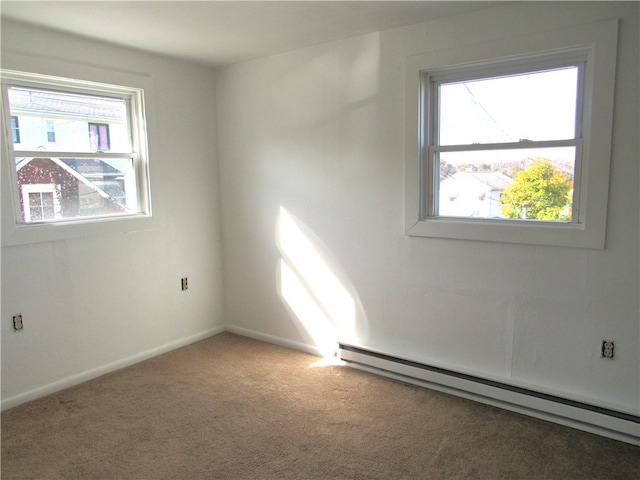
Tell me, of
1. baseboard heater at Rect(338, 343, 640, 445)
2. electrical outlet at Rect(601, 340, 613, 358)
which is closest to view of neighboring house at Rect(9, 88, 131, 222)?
baseboard heater at Rect(338, 343, 640, 445)

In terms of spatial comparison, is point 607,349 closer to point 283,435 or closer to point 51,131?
point 283,435

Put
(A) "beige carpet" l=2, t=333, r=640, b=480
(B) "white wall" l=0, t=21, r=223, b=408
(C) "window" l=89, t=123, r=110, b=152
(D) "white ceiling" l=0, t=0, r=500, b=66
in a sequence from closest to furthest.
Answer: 1. (A) "beige carpet" l=2, t=333, r=640, b=480
2. (D) "white ceiling" l=0, t=0, r=500, b=66
3. (B) "white wall" l=0, t=21, r=223, b=408
4. (C) "window" l=89, t=123, r=110, b=152

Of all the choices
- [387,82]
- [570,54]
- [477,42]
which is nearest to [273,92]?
[387,82]

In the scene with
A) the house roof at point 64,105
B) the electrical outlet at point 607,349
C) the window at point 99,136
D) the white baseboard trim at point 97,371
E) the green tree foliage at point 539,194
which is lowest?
the white baseboard trim at point 97,371

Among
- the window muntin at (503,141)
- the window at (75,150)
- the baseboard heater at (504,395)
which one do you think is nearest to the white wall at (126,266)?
the window at (75,150)

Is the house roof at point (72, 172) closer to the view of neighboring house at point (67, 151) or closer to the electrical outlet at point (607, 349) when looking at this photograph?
the view of neighboring house at point (67, 151)

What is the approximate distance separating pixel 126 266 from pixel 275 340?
1391 millimetres

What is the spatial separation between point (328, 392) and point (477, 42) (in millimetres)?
2432

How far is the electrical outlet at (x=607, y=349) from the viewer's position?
2606 mm

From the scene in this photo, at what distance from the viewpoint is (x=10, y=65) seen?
9.60 ft

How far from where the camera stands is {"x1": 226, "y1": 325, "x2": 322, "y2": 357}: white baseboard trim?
3895 mm

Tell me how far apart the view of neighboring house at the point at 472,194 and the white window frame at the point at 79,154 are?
2327 mm

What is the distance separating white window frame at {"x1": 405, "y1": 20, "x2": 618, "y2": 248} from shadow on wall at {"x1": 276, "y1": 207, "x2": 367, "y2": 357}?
0.76 metres

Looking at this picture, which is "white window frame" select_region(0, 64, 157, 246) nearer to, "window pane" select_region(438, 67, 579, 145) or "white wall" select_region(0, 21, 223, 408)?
"white wall" select_region(0, 21, 223, 408)
